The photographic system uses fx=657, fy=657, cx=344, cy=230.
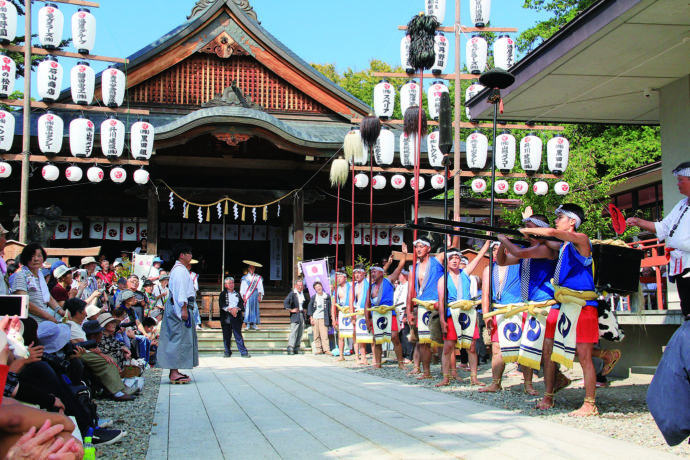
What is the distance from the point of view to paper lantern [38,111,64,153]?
15383mm

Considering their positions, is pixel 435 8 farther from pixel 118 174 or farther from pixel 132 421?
pixel 132 421

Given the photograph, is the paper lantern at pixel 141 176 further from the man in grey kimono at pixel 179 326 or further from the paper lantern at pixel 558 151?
the paper lantern at pixel 558 151

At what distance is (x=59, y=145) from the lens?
15594mm

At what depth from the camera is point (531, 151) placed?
16875 mm

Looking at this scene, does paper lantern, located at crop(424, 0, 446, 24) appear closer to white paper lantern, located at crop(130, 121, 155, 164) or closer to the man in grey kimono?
white paper lantern, located at crop(130, 121, 155, 164)

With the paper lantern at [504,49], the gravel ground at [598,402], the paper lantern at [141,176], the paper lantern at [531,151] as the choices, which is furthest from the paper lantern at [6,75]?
the paper lantern at [531,151]

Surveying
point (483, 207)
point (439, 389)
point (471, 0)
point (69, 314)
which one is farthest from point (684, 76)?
point (483, 207)

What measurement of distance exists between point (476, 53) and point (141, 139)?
8.61 m

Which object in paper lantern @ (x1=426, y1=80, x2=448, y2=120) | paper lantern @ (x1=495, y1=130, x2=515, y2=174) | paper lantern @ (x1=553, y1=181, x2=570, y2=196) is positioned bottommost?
paper lantern @ (x1=553, y1=181, x2=570, y2=196)

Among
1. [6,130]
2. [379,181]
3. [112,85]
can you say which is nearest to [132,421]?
[6,130]

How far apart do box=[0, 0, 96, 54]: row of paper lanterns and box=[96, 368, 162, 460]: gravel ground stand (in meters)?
10.6

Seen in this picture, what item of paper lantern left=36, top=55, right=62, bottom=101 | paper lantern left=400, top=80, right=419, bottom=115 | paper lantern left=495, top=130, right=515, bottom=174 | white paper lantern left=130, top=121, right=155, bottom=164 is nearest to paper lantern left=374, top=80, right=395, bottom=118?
paper lantern left=400, top=80, right=419, bottom=115

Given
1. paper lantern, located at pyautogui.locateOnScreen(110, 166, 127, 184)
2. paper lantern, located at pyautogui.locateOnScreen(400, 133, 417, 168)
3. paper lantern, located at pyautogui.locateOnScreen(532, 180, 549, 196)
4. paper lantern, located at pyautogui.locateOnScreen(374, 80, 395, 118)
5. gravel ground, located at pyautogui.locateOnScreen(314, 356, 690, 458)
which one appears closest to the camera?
gravel ground, located at pyautogui.locateOnScreen(314, 356, 690, 458)

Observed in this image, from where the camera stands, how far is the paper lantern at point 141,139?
626 inches
